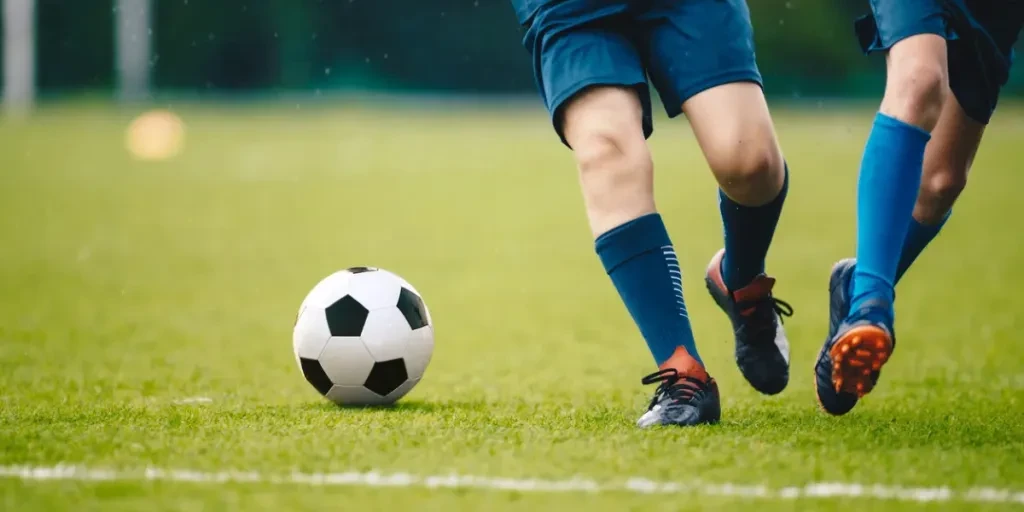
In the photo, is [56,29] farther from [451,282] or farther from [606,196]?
[606,196]

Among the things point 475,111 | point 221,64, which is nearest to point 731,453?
point 475,111

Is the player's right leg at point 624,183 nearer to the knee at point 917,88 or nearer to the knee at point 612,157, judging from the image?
the knee at point 612,157

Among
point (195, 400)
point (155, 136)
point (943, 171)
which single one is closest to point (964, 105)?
point (943, 171)

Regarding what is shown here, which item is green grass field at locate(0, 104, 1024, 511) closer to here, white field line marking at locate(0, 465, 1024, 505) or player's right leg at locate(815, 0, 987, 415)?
white field line marking at locate(0, 465, 1024, 505)

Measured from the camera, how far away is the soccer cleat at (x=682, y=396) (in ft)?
10.6

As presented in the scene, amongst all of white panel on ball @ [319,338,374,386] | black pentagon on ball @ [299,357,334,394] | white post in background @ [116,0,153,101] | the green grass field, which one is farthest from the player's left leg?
white post in background @ [116,0,153,101]

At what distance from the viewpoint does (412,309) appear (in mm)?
3908

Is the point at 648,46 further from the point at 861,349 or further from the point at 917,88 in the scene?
the point at 861,349

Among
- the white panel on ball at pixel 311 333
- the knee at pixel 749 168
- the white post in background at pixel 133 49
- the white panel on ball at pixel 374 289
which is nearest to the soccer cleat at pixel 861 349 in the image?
the knee at pixel 749 168

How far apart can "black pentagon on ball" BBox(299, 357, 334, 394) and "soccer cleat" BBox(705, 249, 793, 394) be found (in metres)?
1.16

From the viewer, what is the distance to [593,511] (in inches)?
93.9

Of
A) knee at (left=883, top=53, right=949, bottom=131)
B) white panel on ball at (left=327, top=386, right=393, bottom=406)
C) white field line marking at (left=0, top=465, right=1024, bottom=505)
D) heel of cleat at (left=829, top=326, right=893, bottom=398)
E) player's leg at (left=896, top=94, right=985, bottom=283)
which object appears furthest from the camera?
white panel on ball at (left=327, top=386, right=393, bottom=406)

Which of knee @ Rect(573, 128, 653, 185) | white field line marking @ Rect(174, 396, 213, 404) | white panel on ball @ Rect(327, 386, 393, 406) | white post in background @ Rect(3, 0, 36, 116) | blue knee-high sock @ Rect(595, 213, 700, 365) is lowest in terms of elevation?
white field line marking @ Rect(174, 396, 213, 404)

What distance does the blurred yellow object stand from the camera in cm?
1803
